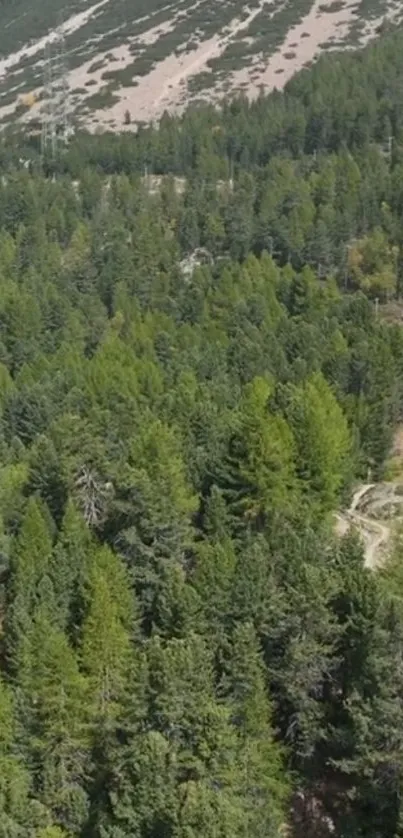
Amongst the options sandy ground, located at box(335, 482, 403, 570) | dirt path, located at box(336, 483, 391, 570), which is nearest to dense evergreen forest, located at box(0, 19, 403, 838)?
dirt path, located at box(336, 483, 391, 570)

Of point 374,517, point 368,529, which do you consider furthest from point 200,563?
point 374,517

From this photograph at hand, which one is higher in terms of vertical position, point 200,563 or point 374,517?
point 200,563

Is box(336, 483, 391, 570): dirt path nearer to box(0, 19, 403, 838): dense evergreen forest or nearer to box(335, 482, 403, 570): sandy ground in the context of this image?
box(335, 482, 403, 570): sandy ground

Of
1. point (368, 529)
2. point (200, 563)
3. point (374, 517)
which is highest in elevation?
point (200, 563)

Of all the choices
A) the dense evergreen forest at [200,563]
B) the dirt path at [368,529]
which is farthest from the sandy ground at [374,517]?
the dense evergreen forest at [200,563]

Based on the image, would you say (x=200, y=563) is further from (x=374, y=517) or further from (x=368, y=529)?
(x=374, y=517)

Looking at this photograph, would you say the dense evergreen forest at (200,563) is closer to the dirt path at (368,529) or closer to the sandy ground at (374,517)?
the dirt path at (368,529)

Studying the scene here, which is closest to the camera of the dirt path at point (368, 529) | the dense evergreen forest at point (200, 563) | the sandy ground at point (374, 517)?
the dense evergreen forest at point (200, 563)

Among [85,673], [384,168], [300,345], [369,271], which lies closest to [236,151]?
[384,168]
